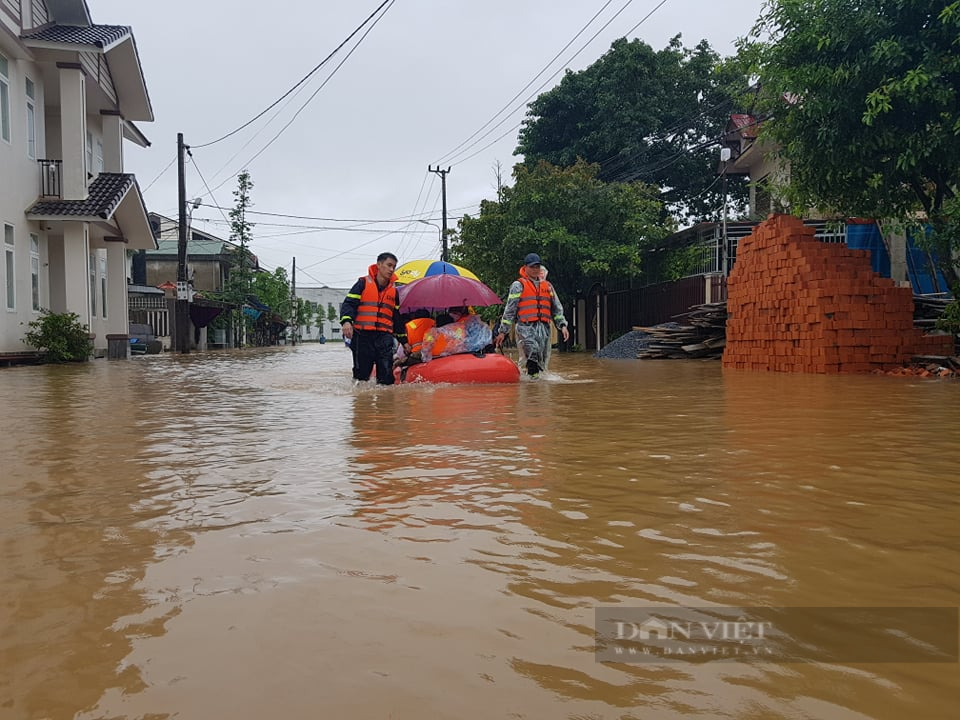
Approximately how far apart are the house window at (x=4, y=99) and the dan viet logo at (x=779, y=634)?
18678 mm

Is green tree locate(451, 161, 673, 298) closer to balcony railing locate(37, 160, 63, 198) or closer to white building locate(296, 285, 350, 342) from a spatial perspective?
balcony railing locate(37, 160, 63, 198)

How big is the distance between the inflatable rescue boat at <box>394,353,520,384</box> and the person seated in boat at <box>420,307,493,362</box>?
0.17 meters

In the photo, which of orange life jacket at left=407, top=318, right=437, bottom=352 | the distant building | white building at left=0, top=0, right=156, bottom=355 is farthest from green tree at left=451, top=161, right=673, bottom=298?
the distant building

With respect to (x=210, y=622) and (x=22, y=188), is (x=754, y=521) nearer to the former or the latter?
(x=210, y=622)

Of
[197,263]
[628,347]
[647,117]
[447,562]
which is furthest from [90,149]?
[197,263]

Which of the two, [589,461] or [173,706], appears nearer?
[173,706]

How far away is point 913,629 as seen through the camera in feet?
6.84

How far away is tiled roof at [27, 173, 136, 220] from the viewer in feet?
60.1

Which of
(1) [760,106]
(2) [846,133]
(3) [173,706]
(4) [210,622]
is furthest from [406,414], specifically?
(1) [760,106]

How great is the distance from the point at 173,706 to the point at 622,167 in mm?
32920

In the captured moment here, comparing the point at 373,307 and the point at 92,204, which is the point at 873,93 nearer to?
the point at 373,307

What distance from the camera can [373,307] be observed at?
10.4 m

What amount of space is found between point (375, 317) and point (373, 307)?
0.13 m

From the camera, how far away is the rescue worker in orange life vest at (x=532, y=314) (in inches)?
458
